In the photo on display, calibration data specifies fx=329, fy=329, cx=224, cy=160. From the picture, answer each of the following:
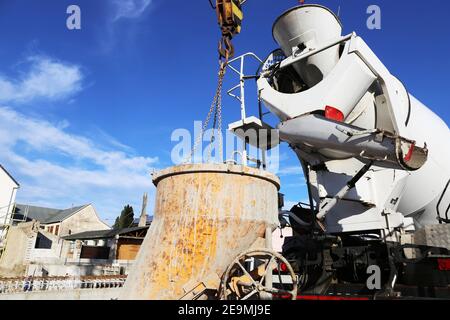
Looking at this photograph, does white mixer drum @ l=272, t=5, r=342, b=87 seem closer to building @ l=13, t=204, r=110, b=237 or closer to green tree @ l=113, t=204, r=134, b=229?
building @ l=13, t=204, r=110, b=237

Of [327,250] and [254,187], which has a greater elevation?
[254,187]

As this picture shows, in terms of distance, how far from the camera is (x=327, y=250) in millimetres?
5160

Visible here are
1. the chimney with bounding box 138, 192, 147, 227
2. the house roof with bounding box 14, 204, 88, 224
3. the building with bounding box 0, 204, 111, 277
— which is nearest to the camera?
the building with bounding box 0, 204, 111, 277

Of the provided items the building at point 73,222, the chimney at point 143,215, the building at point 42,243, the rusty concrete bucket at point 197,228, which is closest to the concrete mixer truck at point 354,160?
the rusty concrete bucket at point 197,228

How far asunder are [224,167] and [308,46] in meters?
2.97

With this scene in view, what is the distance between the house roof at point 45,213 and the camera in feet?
116

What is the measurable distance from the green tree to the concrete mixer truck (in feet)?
116

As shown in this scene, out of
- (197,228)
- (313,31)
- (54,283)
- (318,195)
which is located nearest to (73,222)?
(54,283)

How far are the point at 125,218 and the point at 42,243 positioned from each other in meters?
10.7

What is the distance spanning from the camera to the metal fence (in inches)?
435

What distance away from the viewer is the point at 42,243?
29609mm

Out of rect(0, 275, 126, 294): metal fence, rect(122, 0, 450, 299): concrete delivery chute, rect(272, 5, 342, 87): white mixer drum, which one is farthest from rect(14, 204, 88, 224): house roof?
rect(272, 5, 342, 87): white mixer drum
